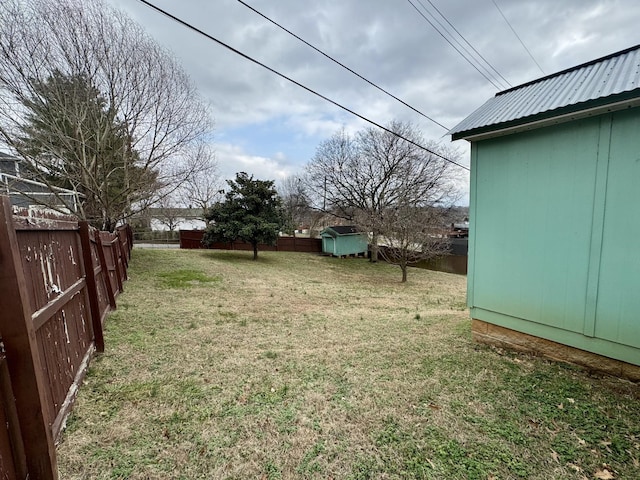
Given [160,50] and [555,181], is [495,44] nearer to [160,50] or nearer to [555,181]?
[555,181]

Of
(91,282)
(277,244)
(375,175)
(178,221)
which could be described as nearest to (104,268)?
(91,282)

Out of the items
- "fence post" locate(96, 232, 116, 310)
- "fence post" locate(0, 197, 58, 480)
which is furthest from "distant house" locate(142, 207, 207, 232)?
"fence post" locate(0, 197, 58, 480)

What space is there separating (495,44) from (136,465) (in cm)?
985

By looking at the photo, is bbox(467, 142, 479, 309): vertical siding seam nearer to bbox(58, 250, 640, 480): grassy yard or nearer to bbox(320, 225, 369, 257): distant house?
bbox(58, 250, 640, 480): grassy yard

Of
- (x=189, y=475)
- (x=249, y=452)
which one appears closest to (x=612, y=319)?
(x=249, y=452)

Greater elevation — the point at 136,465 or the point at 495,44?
the point at 495,44

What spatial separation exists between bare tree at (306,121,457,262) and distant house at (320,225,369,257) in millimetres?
1121

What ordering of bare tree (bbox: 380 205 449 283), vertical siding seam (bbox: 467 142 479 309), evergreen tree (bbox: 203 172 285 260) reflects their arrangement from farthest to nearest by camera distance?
evergreen tree (bbox: 203 172 285 260) → bare tree (bbox: 380 205 449 283) → vertical siding seam (bbox: 467 142 479 309)

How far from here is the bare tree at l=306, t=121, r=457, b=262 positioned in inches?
642

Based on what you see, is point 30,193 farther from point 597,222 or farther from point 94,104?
point 597,222

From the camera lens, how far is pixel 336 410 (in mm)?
2254

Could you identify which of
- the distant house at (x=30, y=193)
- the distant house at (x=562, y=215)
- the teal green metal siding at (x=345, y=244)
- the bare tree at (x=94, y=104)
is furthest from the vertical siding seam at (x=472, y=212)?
the teal green metal siding at (x=345, y=244)

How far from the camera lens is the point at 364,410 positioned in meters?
2.26

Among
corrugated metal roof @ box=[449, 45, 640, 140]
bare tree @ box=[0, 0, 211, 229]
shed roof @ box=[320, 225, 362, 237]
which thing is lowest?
shed roof @ box=[320, 225, 362, 237]
